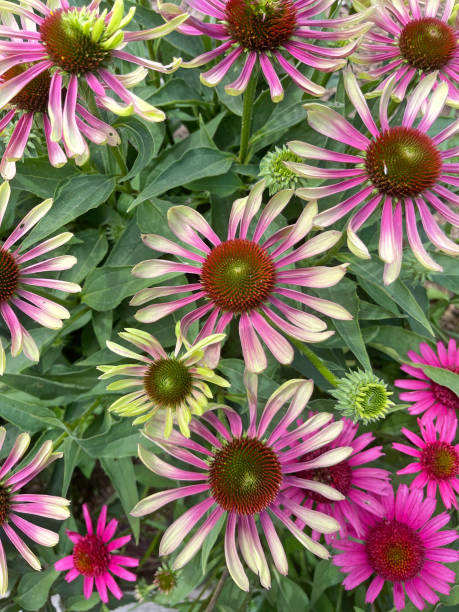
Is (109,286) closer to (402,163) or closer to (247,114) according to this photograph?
(247,114)

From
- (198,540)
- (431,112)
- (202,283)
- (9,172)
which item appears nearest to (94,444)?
(198,540)

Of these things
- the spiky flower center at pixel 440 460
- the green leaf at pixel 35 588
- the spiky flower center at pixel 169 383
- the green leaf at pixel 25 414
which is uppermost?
the spiky flower center at pixel 440 460

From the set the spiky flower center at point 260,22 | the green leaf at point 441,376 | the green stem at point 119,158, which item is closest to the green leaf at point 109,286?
the green stem at point 119,158

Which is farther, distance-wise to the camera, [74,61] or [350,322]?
[350,322]

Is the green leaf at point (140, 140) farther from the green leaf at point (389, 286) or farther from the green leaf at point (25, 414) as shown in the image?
the green leaf at point (25, 414)

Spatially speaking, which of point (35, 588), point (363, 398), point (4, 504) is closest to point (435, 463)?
point (363, 398)

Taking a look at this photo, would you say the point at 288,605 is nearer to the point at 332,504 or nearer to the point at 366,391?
the point at 332,504

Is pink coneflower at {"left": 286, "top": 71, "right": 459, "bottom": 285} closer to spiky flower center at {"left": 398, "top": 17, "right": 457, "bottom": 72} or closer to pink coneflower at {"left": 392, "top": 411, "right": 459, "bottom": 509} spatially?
spiky flower center at {"left": 398, "top": 17, "right": 457, "bottom": 72}

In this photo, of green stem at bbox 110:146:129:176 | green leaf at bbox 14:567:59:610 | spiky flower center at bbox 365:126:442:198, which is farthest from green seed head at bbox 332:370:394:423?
green leaf at bbox 14:567:59:610
